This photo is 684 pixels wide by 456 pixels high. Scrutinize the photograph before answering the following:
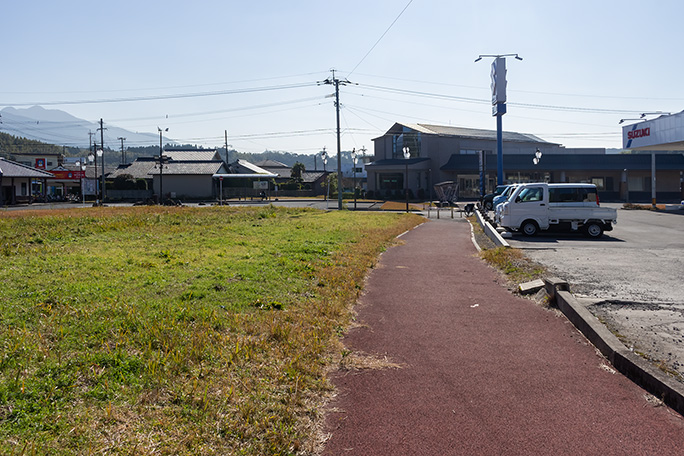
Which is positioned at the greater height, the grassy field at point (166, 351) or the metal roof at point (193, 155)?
the metal roof at point (193, 155)

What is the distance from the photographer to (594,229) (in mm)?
17703

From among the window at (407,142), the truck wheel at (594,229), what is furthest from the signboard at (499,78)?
the window at (407,142)

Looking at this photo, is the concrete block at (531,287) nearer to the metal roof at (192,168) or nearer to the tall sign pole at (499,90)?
the tall sign pole at (499,90)

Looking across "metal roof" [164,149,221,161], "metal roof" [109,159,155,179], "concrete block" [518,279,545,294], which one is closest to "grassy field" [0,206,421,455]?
"concrete block" [518,279,545,294]

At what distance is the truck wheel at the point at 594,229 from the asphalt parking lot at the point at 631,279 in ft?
0.92

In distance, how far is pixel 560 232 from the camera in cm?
1894

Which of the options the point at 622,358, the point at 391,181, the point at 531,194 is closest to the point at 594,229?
the point at 531,194

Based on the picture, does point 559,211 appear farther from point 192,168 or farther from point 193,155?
point 193,155

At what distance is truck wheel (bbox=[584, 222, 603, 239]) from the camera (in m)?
17.6

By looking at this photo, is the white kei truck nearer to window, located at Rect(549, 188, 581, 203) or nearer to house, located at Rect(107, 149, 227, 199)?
window, located at Rect(549, 188, 581, 203)

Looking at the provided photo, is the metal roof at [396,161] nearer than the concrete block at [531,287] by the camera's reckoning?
No

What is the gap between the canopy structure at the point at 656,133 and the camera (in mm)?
32938

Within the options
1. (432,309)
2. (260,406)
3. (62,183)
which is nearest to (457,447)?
(260,406)

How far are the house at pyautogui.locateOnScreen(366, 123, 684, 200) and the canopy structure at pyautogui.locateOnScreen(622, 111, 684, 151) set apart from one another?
1713 centimetres
